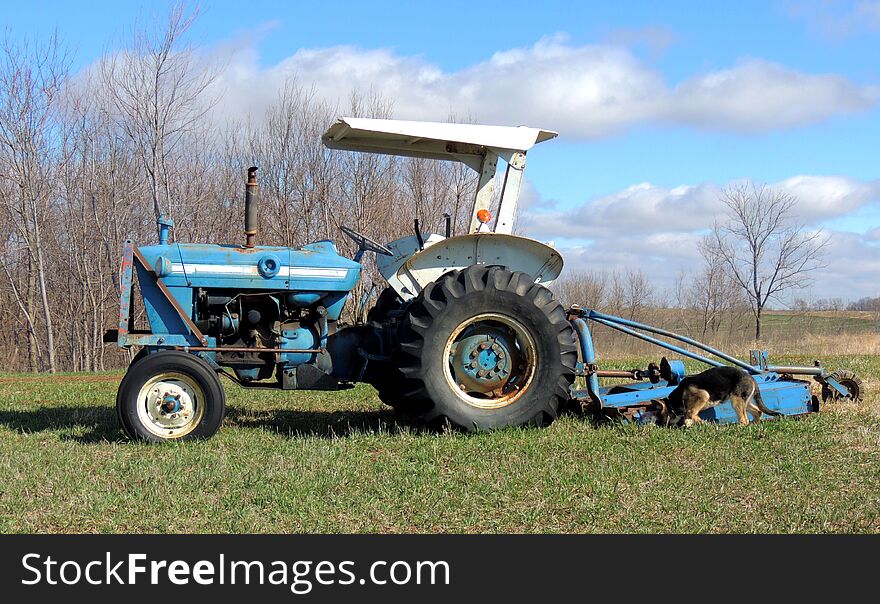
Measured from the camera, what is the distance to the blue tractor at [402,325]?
21.6 feet

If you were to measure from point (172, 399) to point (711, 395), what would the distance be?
439 centimetres

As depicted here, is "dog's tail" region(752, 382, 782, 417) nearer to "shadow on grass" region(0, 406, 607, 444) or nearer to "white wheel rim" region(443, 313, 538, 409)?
"shadow on grass" region(0, 406, 607, 444)

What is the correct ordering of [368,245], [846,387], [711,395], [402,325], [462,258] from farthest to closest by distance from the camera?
[846,387] → [368,245] → [462,258] → [711,395] → [402,325]

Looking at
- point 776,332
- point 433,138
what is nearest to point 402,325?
point 433,138

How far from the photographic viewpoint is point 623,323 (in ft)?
24.6

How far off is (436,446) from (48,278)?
83.6 ft

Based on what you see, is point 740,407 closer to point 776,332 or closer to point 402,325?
point 402,325

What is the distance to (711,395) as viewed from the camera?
6.99 metres

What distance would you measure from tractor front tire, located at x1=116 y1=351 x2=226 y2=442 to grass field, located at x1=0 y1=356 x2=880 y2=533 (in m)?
0.19

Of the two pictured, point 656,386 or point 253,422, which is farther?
point 253,422

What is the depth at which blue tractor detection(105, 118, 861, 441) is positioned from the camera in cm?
660

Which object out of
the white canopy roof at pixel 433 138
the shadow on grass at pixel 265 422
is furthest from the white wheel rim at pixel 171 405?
the white canopy roof at pixel 433 138

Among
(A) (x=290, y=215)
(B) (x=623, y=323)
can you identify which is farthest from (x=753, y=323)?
(B) (x=623, y=323)

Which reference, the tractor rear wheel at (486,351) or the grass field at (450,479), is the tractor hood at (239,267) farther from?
the grass field at (450,479)
